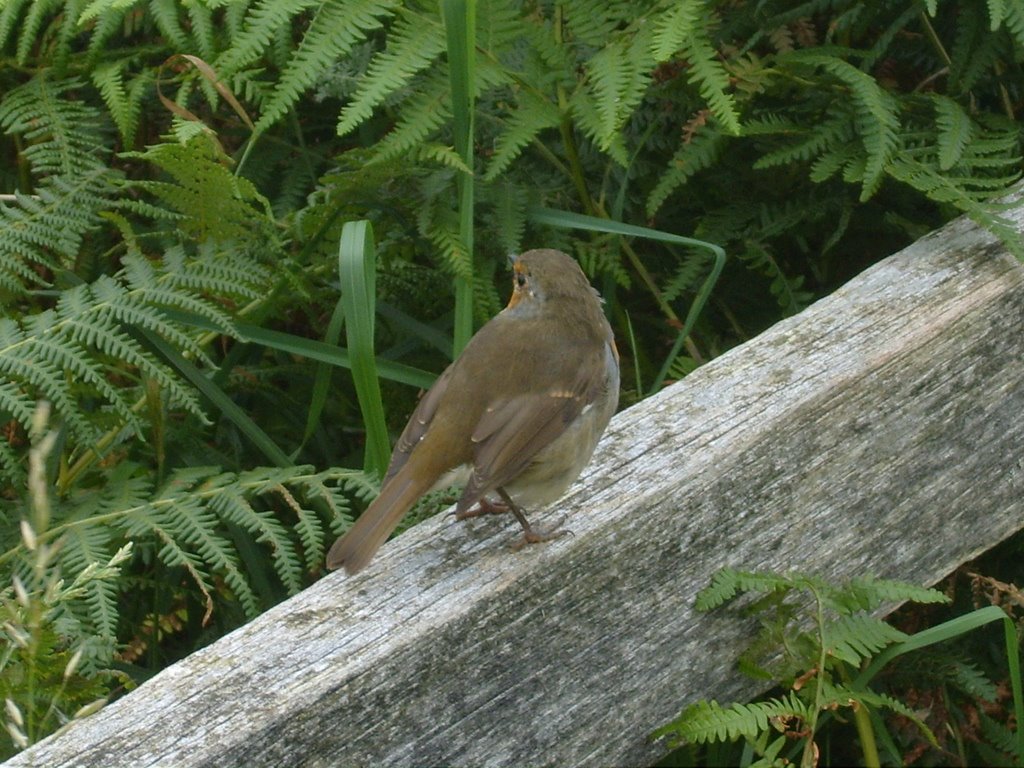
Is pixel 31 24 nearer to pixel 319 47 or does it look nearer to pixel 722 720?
pixel 319 47

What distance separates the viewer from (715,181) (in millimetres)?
3412

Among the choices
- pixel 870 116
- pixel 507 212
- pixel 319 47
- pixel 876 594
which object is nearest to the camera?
pixel 876 594

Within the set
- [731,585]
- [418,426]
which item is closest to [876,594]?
[731,585]

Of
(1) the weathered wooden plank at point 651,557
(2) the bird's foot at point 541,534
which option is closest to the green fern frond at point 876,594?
(1) the weathered wooden plank at point 651,557

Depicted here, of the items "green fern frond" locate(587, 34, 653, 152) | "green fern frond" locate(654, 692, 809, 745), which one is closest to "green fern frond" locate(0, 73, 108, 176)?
"green fern frond" locate(587, 34, 653, 152)

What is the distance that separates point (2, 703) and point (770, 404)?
1.27 meters

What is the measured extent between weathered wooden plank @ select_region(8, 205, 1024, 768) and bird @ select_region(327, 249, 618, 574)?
0.50ft

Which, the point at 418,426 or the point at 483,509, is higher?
the point at 418,426

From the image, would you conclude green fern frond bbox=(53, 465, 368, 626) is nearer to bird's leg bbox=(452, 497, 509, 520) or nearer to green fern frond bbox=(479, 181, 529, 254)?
bird's leg bbox=(452, 497, 509, 520)

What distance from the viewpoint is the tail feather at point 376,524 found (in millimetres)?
2129

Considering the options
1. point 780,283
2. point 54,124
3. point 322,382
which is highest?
point 54,124

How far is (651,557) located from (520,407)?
717mm

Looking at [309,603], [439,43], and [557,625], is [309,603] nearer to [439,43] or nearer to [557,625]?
[557,625]

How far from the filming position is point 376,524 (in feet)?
7.36
